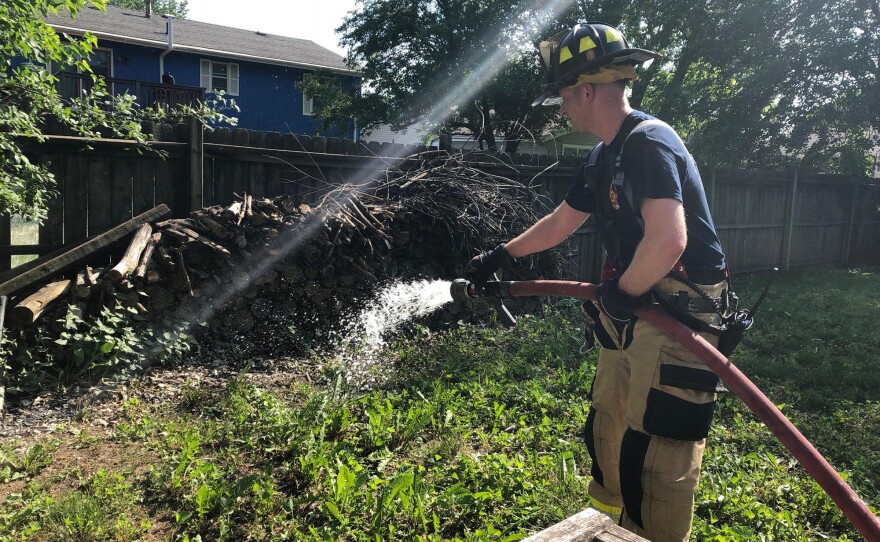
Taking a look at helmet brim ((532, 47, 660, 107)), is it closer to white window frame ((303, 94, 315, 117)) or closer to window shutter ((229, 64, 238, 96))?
white window frame ((303, 94, 315, 117))

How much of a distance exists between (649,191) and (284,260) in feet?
13.8

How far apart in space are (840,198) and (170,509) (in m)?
15.5

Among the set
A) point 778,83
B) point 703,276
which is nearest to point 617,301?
point 703,276

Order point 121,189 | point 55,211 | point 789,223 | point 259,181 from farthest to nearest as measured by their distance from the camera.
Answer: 1. point 789,223
2. point 259,181
3. point 121,189
4. point 55,211

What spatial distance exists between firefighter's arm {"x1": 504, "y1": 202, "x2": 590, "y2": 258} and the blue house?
58.3 ft

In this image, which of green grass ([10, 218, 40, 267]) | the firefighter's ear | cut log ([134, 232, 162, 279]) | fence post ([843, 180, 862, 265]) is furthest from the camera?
fence post ([843, 180, 862, 265])

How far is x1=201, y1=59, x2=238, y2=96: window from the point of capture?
2236 centimetres

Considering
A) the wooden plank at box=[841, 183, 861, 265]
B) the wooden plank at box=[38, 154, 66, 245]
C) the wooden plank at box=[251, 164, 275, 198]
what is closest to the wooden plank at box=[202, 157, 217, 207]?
the wooden plank at box=[251, 164, 275, 198]

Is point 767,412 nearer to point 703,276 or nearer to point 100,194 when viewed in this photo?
point 703,276

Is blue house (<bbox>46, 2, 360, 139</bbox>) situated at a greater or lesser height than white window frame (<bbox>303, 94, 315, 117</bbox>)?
greater

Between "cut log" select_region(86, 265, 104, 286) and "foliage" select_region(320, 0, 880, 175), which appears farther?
"foliage" select_region(320, 0, 880, 175)

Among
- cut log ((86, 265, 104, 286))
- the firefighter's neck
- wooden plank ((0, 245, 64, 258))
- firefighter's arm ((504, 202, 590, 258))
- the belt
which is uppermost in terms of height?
the firefighter's neck

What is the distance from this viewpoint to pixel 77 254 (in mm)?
4895

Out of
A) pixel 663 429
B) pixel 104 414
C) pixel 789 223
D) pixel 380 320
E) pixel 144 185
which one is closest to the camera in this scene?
pixel 663 429
